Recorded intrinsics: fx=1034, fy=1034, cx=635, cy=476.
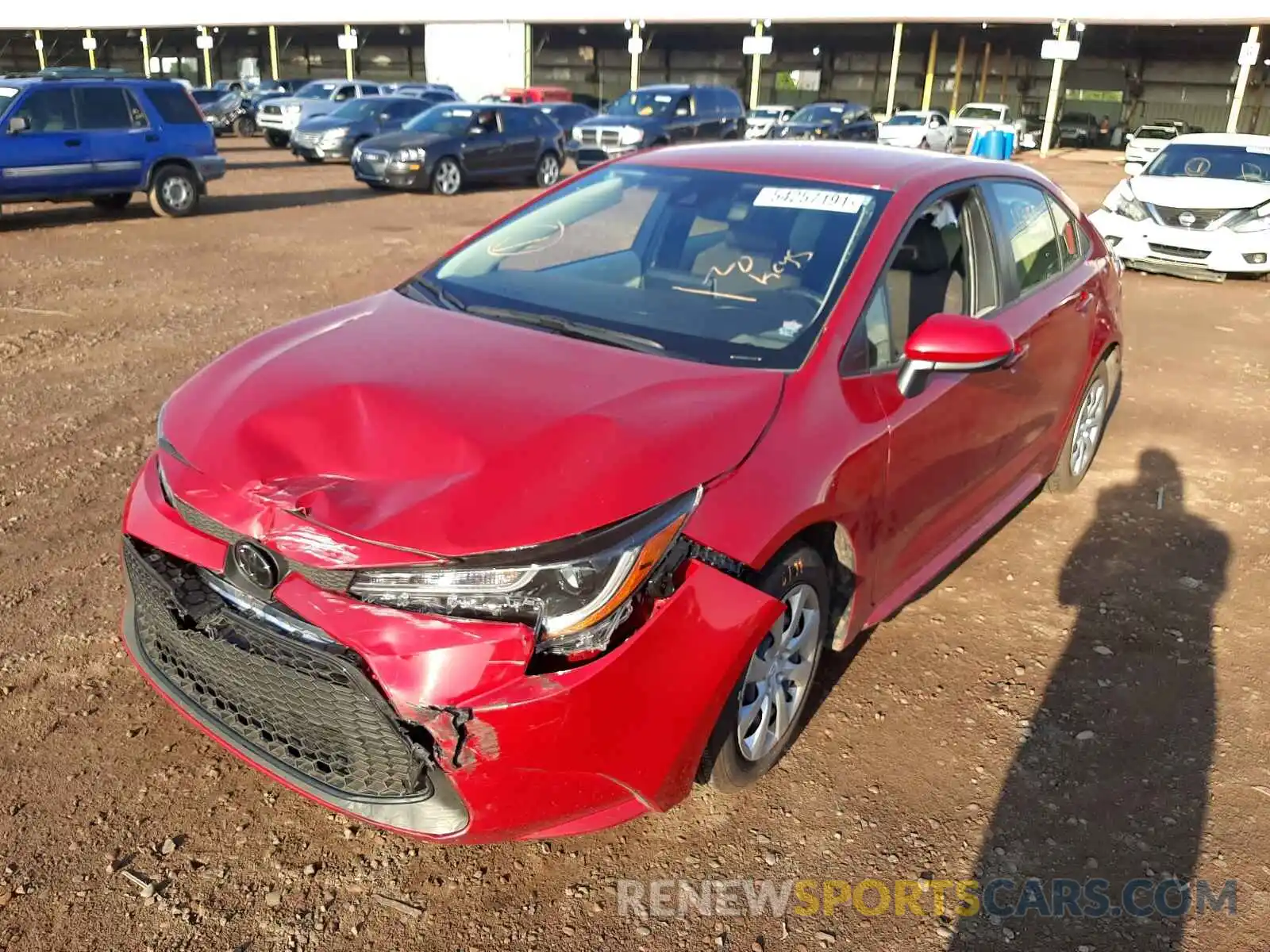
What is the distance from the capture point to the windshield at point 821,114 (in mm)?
28875

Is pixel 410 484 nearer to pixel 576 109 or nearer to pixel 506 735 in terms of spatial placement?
pixel 506 735

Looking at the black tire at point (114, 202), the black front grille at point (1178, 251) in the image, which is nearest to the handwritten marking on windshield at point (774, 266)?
the black front grille at point (1178, 251)

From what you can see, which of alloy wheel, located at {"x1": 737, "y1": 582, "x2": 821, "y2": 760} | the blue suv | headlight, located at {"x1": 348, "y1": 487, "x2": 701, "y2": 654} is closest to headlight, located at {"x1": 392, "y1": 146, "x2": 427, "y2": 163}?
the blue suv

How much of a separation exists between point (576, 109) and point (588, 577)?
1119 inches

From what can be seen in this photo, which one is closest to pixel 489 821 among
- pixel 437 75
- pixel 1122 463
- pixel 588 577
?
pixel 588 577

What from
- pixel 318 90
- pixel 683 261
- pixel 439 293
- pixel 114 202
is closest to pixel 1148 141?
pixel 318 90

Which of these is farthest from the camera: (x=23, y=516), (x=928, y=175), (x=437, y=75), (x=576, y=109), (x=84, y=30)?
(x=84, y=30)

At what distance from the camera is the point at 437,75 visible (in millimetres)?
45719

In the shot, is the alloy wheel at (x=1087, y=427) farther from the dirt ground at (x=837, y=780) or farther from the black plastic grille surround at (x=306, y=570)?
the black plastic grille surround at (x=306, y=570)

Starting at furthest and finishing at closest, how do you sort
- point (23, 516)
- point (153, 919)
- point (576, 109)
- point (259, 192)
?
point (576, 109) < point (259, 192) < point (23, 516) < point (153, 919)

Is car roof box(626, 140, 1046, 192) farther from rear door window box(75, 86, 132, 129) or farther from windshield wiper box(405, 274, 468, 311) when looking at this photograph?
rear door window box(75, 86, 132, 129)

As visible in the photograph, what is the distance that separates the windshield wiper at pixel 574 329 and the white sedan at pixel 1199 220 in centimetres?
982

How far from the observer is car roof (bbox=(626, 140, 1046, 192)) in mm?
3609

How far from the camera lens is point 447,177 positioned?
1745 cm
